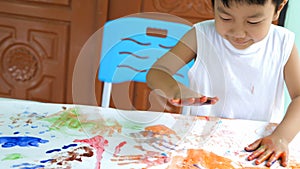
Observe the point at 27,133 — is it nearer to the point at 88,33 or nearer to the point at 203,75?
the point at 203,75

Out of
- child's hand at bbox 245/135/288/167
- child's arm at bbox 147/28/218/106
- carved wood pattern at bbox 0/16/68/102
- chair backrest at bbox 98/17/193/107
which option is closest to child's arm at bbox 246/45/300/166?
child's hand at bbox 245/135/288/167

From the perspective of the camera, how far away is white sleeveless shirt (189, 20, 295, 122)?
1155 millimetres

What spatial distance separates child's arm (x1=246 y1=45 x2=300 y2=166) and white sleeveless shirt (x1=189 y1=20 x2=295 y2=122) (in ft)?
0.14

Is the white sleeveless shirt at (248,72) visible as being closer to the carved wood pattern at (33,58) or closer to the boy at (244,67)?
the boy at (244,67)

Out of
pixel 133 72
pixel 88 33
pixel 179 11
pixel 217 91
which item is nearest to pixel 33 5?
pixel 88 33

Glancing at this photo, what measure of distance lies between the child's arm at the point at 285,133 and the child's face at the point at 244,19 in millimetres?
192

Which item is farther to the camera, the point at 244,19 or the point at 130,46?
the point at 130,46

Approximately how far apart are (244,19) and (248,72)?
32 cm

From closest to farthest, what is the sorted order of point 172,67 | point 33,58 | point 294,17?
point 172,67, point 294,17, point 33,58

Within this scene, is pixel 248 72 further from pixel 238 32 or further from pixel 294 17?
pixel 294 17

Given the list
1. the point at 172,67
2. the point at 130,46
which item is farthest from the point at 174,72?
the point at 130,46

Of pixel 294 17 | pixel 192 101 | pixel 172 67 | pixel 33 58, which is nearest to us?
pixel 192 101

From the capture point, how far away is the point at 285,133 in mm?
907

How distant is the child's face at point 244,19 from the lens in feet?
2.84
